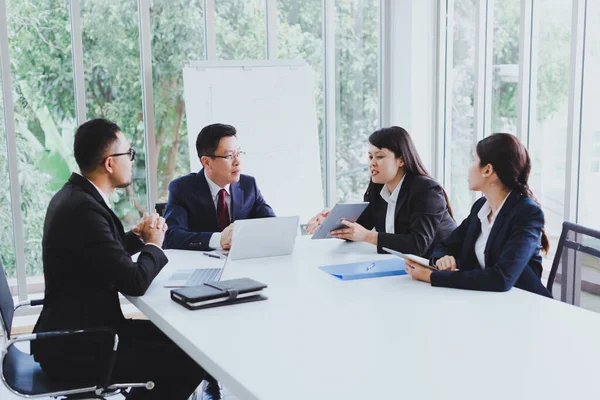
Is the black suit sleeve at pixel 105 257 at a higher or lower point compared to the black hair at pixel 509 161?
lower

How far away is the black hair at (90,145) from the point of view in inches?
93.7

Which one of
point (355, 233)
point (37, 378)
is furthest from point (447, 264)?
point (37, 378)

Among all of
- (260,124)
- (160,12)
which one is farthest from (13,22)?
(260,124)

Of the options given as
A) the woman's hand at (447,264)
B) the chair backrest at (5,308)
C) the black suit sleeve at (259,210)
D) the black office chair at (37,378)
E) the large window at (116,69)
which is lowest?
the black office chair at (37,378)

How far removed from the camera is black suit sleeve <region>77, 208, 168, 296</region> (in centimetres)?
218

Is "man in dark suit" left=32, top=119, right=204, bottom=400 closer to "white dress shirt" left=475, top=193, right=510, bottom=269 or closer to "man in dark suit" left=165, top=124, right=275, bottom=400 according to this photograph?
"man in dark suit" left=165, top=124, right=275, bottom=400

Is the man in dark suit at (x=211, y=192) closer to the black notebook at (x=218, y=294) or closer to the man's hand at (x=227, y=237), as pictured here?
the man's hand at (x=227, y=237)

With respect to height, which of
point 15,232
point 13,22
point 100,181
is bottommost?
point 15,232

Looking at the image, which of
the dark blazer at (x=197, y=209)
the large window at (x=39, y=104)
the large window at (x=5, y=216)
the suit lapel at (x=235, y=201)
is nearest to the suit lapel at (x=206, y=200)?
the dark blazer at (x=197, y=209)

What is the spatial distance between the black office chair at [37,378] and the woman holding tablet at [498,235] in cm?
114

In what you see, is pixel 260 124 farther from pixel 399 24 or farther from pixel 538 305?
pixel 538 305

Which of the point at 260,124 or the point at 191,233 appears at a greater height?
the point at 260,124

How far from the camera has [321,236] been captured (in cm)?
304

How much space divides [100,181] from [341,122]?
3.26m
